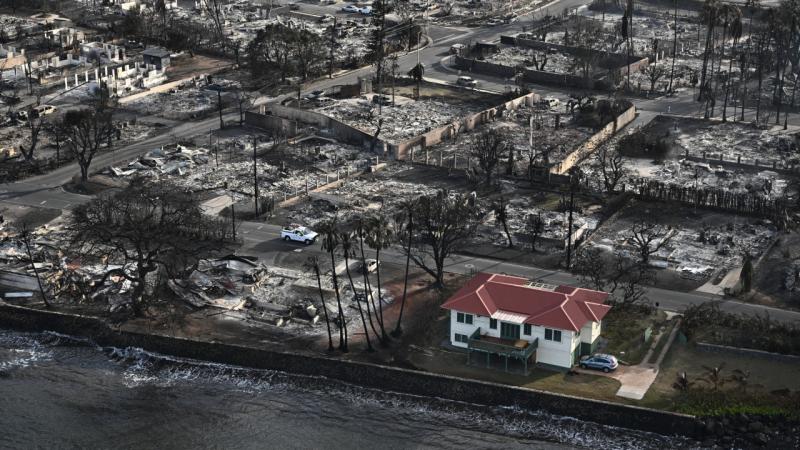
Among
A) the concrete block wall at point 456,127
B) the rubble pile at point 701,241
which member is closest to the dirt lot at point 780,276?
the rubble pile at point 701,241

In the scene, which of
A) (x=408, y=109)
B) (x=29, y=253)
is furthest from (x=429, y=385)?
(x=408, y=109)

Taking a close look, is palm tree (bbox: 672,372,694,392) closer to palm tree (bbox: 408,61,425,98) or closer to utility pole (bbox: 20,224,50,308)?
utility pole (bbox: 20,224,50,308)

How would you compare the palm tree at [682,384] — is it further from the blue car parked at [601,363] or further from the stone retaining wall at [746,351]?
the stone retaining wall at [746,351]

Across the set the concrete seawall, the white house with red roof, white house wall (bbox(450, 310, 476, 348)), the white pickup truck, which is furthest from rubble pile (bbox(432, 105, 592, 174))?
the concrete seawall

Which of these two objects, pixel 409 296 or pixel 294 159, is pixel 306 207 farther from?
pixel 409 296

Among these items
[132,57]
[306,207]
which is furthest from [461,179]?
[132,57]

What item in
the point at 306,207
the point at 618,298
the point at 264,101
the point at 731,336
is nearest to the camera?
the point at 731,336
